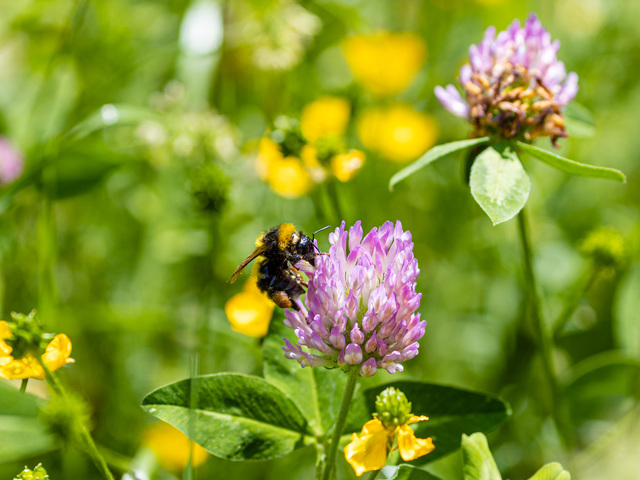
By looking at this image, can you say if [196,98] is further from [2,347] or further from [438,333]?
[2,347]

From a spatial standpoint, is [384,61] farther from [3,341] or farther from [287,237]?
[3,341]

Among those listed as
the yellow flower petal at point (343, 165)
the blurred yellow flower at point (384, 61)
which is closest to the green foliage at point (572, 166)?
the yellow flower petal at point (343, 165)

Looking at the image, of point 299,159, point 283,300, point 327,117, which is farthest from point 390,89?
point 283,300

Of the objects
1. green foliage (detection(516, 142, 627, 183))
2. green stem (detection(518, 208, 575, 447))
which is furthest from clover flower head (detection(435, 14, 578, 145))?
green stem (detection(518, 208, 575, 447))

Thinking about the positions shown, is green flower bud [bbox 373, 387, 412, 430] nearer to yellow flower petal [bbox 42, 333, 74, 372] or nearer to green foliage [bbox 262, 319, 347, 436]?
green foliage [bbox 262, 319, 347, 436]

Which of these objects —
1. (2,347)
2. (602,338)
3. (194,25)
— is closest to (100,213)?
→ (194,25)

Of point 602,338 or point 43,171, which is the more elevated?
point 43,171

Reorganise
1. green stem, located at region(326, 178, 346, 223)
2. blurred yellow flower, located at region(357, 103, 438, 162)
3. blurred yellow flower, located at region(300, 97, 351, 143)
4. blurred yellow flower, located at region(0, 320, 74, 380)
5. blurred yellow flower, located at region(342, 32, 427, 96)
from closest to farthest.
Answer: blurred yellow flower, located at region(0, 320, 74, 380) → green stem, located at region(326, 178, 346, 223) → blurred yellow flower, located at region(300, 97, 351, 143) → blurred yellow flower, located at region(357, 103, 438, 162) → blurred yellow flower, located at region(342, 32, 427, 96)
